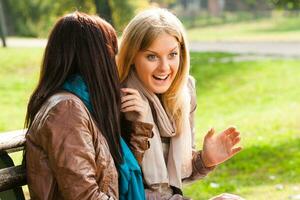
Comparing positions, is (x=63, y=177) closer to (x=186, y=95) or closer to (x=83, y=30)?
(x=83, y=30)

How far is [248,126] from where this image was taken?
10.7 metres

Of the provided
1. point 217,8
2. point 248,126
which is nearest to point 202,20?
point 217,8

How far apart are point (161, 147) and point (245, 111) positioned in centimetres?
947

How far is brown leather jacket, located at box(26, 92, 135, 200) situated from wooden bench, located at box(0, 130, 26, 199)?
0.63 ft

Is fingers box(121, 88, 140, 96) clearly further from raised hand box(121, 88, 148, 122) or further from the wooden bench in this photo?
the wooden bench

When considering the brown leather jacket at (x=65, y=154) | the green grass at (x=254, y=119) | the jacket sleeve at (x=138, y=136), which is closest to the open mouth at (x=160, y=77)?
the jacket sleeve at (x=138, y=136)

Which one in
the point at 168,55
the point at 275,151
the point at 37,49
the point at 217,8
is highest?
the point at 168,55

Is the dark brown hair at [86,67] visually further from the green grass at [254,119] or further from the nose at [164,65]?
the green grass at [254,119]

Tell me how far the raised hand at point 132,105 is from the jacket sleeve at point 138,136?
1.4 inches

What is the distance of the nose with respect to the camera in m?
Result: 3.23

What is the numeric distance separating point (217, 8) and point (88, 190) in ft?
177

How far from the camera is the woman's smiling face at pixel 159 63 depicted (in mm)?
3230

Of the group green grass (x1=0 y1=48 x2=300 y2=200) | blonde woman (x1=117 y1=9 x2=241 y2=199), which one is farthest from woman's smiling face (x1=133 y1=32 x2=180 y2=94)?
green grass (x1=0 y1=48 x2=300 y2=200)

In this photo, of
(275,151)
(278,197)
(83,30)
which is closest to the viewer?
(83,30)
